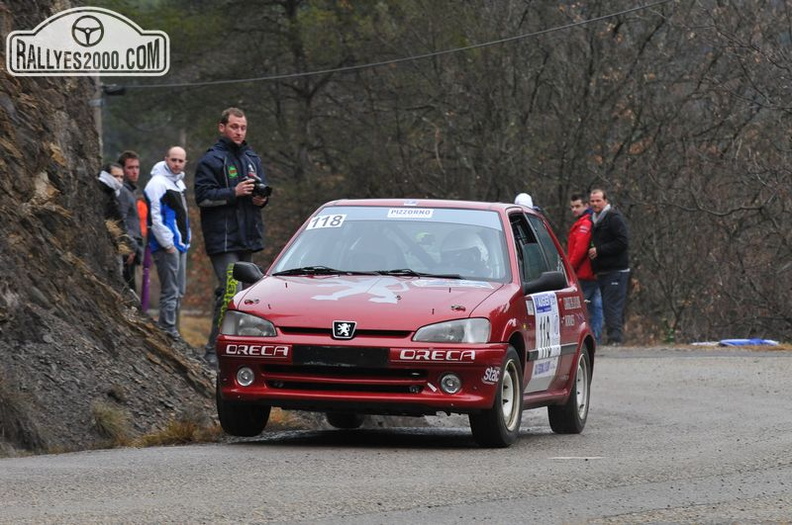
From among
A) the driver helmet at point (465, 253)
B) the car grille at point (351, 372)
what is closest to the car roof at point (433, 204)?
the driver helmet at point (465, 253)

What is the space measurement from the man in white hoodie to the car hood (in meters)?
5.59

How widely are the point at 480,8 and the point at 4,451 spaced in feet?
82.1

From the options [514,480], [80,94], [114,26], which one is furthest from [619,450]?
[114,26]

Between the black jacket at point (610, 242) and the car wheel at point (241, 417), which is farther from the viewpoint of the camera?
the black jacket at point (610, 242)

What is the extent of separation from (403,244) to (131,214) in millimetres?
6739

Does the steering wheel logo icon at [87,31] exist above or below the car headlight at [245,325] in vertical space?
above

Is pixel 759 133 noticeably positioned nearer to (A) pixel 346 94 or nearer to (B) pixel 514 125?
(B) pixel 514 125

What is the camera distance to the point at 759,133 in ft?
98.0

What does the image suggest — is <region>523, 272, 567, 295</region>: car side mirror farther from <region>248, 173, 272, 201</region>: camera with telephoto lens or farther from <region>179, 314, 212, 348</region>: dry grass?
<region>179, 314, 212, 348</region>: dry grass

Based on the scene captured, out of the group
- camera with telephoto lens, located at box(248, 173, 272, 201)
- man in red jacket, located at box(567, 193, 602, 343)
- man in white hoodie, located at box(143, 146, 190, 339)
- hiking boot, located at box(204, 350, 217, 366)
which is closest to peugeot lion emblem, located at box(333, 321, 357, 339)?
camera with telephoto lens, located at box(248, 173, 272, 201)

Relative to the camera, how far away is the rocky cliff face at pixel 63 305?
11.3 m

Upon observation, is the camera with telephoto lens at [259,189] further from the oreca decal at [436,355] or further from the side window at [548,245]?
the oreca decal at [436,355]

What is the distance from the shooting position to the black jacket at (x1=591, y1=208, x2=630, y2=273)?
2242 centimetres

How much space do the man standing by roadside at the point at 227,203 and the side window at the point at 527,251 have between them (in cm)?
296
